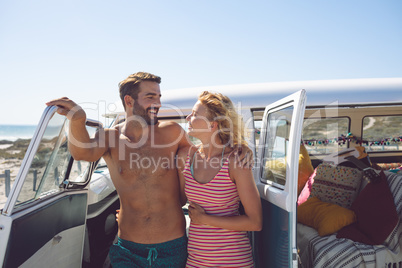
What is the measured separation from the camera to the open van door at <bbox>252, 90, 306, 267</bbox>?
1.98 meters

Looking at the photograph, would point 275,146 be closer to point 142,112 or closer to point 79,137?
point 142,112

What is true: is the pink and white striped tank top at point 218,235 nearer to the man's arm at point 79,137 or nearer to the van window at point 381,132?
the man's arm at point 79,137

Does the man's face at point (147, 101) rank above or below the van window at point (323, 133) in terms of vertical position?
above

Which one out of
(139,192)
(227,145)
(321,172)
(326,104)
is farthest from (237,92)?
(139,192)

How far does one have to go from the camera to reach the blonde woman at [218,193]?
2049 millimetres

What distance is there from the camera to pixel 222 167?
211 cm

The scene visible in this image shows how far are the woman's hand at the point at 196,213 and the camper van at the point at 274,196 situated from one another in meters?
0.56

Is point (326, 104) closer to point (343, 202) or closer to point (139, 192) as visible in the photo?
point (343, 202)

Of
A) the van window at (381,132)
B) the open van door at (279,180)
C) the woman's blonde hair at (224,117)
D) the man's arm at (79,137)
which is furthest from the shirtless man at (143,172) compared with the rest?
the van window at (381,132)

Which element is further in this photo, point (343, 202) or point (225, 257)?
point (343, 202)

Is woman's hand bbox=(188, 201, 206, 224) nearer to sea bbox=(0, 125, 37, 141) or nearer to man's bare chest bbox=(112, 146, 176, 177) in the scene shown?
man's bare chest bbox=(112, 146, 176, 177)

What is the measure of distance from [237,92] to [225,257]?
2.24m

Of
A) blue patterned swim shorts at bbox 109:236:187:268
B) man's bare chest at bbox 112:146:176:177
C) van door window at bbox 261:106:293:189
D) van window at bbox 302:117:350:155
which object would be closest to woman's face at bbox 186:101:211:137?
man's bare chest at bbox 112:146:176:177

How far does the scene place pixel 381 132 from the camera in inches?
192
